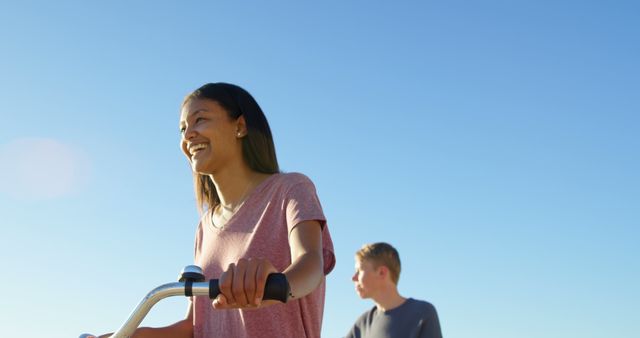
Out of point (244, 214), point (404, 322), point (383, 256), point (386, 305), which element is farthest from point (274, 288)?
point (383, 256)

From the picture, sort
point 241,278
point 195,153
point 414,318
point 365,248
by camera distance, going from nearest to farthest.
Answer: point 241,278, point 195,153, point 414,318, point 365,248

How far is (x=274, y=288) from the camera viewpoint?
2297 mm

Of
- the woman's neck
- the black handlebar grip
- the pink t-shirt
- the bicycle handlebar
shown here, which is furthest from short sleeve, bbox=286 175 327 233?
the black handlebar grip

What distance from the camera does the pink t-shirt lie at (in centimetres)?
357

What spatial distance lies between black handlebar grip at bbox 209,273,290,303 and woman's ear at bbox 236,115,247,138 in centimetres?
177

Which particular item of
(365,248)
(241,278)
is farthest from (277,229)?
(365,248)

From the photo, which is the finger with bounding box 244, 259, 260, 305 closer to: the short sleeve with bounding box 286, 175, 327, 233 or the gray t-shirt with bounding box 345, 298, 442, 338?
the short sleeve with bounding box 286, 175, 327, 233

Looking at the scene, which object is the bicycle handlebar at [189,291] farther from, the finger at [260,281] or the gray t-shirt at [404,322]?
the gray t-shirt at [404,322]

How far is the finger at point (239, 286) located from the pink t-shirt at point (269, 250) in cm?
115

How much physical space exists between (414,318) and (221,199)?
4.41 meters

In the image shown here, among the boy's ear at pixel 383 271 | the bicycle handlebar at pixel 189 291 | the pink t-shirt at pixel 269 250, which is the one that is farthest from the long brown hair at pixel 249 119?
the boy's ear at pixel 383 271

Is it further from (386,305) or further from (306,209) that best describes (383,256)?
(306,209)

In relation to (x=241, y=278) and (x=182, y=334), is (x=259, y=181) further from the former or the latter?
(x=241, y=278)

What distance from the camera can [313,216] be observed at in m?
3.43
